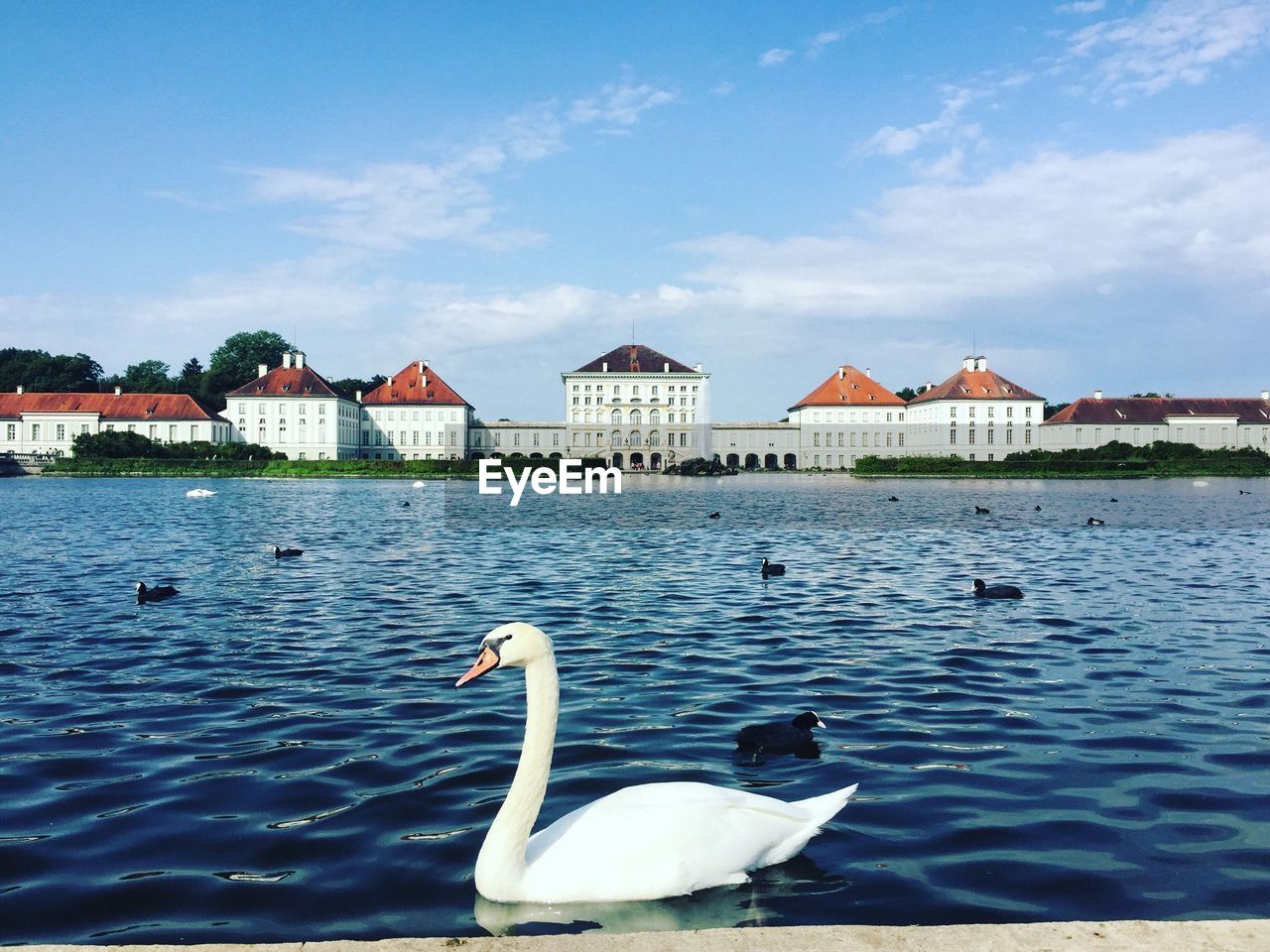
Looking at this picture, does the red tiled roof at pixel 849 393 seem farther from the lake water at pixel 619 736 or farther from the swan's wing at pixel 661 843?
the swan's wing at pixel 661 843

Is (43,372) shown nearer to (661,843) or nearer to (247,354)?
(247,354)

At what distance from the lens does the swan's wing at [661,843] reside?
465 centimetres

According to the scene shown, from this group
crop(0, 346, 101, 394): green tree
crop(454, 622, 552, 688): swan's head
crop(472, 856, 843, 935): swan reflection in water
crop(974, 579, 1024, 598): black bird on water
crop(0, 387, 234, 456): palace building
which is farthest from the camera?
crop(0, 346, 101, 394): green tree

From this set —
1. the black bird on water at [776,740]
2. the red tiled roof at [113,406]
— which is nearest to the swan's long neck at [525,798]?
the black bird on water at [776,740]

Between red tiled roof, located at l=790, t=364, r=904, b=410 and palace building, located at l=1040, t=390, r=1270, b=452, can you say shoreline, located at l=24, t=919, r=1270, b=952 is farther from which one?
red tiled roof, located at l=790, t=364, r=904, b=410

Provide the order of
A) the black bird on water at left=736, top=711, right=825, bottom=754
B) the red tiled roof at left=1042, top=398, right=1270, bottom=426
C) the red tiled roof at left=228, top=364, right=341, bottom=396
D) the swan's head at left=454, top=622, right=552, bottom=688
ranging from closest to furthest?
the swan's head at left=454, top=622, right=552, bottom=688 → the black bird on water at left=736, top=711, right=825, bottom=754 → the red tiled roof at left=1042, top=398, right=1270, bottom=426 → the red tiled roof at left=228, top=364, right=341, bottom=396

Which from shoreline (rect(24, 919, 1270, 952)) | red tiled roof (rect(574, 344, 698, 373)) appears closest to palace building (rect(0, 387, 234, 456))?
red tiled roof (rect(574, 344, 698, 373))

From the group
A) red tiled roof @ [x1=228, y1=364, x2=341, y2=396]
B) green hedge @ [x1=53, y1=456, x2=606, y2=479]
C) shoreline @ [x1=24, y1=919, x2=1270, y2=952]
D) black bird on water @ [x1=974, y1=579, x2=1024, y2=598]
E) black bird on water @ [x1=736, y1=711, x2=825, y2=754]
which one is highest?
red tiled roof @ [x1=228, y1=364, x2=341, y2=396]

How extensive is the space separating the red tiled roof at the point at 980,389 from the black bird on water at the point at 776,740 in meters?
124

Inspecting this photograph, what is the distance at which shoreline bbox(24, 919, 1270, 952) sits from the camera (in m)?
3.37

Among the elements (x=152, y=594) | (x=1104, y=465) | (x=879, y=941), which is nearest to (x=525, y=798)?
(x=879, y=941)

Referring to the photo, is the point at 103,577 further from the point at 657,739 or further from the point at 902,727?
the point at 902,727

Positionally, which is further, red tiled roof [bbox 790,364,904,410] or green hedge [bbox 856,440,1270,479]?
red tiled roof [bbox 790,364,904,410]

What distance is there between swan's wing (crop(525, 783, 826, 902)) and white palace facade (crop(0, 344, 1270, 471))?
113 meters
